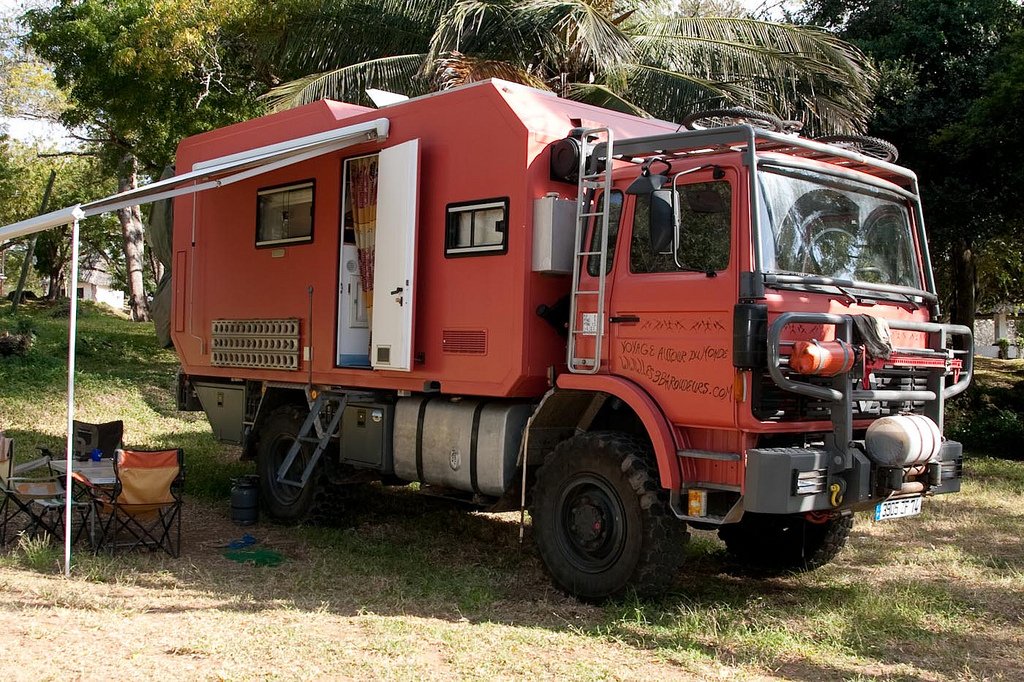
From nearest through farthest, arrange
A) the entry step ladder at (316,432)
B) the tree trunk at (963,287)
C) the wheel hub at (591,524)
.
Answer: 1. the wheel hub at (591,524)
2. the entry step ladder at (316,432)
3. the tree trunk at (963,287)

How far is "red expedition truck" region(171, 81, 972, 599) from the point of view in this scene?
5664 millimetres

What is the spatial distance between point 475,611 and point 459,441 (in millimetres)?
1393

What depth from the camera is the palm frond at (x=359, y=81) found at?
42.5 ft

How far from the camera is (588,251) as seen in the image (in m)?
6.45

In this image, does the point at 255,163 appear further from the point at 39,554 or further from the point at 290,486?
the point at 39,554

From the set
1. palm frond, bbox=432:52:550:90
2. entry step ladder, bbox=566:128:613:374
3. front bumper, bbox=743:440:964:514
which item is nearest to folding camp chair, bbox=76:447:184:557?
entry step ladder, bbox=566:128:613:374

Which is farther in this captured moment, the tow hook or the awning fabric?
the awning fabric

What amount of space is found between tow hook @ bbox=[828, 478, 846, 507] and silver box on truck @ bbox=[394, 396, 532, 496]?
2.11m

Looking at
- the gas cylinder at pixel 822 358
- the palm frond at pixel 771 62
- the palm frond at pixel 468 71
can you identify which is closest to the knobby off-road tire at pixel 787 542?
the gas cylinder at pixel 822 358

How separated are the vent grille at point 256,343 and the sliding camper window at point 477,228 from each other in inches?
81.5

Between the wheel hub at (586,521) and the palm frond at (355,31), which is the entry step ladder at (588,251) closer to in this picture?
the wheel hub at (586,521)

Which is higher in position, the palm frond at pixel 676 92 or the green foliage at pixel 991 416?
the palm frond at pixel 676 92

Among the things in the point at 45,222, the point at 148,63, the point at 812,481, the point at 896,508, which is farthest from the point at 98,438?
the point at 148,63

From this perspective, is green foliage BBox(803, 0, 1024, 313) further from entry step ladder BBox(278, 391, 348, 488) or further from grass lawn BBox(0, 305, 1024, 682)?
entry step ladder BBox(278, 391, 348, 488)
